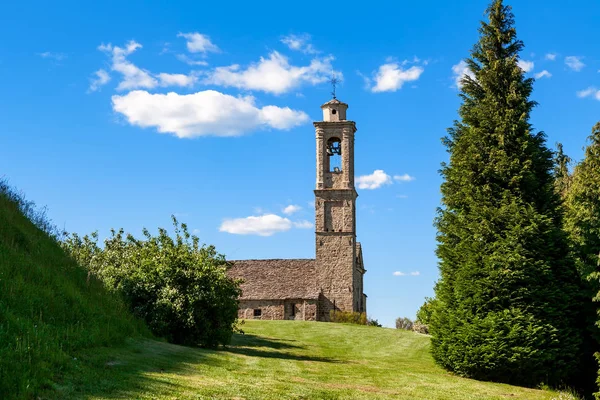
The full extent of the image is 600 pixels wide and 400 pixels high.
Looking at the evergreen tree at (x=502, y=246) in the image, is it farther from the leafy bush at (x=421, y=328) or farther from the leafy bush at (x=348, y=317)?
the leafy bush at (x=348, y=317)

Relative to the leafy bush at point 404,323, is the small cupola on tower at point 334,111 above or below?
above

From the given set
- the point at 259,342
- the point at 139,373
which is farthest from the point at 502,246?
the point at 259,342

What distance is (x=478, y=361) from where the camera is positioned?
61.7 feet

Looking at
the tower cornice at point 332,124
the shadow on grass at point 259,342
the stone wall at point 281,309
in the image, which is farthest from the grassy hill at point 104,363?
the tower cornice at point 332,124

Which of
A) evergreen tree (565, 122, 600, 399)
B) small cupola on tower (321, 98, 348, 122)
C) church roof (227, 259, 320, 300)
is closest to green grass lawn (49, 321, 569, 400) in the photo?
evergreen tree (565, 122, 600, 399)

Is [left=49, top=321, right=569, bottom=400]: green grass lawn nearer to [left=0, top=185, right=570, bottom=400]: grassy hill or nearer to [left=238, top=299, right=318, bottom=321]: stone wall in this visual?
[left=0, top=185, right=570, bottom=400]: grassy hill

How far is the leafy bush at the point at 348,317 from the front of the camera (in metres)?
51.5

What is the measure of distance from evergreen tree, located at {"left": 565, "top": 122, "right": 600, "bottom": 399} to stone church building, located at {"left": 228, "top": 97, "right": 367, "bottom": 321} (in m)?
30.4

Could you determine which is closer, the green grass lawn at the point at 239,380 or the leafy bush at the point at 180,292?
the green grass lawn at the point at 239,380

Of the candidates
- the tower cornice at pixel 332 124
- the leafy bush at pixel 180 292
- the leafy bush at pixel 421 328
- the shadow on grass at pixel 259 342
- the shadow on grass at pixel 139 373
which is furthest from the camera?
the tower cornice at pixel 332 124

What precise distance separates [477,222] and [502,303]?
2.71 metres

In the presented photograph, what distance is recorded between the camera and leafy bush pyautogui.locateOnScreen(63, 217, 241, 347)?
22.9 m

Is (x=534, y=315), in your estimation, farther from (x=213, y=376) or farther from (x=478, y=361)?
(x=213, y=376)

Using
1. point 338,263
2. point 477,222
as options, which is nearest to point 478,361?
point 477,222
